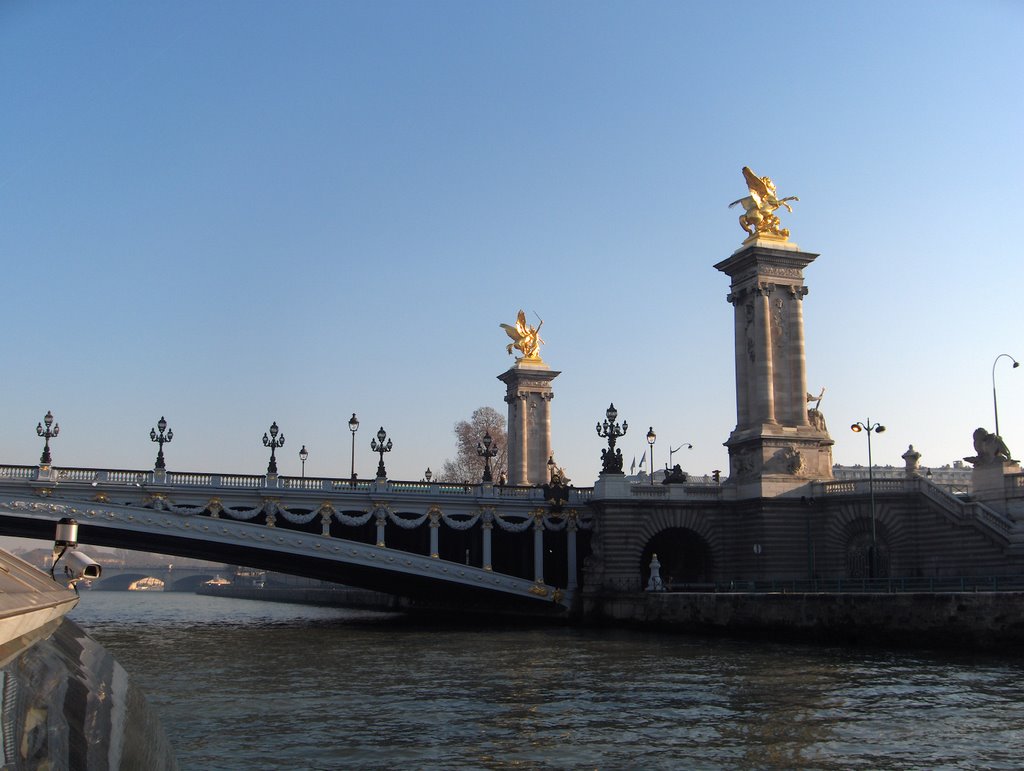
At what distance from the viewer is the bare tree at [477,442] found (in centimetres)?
9612

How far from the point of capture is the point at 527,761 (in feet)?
53.1

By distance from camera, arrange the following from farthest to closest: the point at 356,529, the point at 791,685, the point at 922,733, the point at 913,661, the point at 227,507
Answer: the point at 356,529, the point at 227,507, the point at 913,661, the point at 791,685, the point at 922,733

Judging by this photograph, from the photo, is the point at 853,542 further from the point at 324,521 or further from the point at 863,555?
the point at 324,521

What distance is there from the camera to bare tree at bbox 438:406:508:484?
9612cm

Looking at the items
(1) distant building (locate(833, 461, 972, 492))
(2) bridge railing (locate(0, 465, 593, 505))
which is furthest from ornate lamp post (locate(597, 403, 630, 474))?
(1) distant building (locate(833, 461, 972, 492))

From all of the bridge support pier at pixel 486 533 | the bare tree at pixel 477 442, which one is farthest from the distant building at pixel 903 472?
the bridge support pier at pixel 486 533

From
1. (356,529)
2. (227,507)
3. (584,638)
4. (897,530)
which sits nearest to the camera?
(584,638)

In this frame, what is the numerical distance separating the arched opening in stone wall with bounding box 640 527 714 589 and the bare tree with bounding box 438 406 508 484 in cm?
3552

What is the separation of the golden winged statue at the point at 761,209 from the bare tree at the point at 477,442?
42708 mm

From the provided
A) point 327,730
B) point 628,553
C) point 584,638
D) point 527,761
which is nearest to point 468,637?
point 584,638

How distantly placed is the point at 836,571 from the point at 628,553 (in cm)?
981

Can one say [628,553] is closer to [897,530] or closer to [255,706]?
[897,530]

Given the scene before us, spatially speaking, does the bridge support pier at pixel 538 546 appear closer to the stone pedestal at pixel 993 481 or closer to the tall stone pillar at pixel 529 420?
the stone pedestal at pixel 993 481

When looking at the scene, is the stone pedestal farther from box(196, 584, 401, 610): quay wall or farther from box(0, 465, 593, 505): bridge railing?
box(196, 584, 401, 610): quay wall
